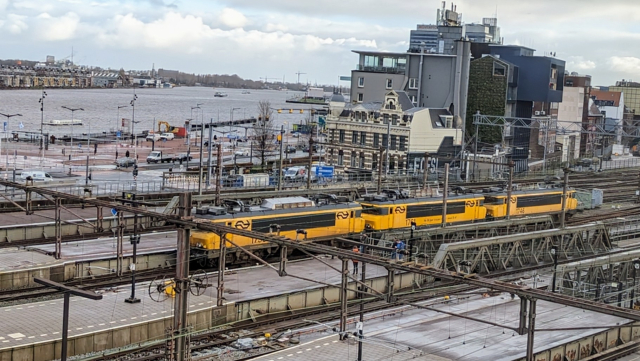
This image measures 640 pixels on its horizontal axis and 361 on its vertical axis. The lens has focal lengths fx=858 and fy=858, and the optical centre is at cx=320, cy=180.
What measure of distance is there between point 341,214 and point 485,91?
33835 mm

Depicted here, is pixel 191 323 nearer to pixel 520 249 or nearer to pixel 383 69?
pixel 520 249

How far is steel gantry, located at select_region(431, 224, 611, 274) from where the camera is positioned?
28.6 m

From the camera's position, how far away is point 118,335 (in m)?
19.2

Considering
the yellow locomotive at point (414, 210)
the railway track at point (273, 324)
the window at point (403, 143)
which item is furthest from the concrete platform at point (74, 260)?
the window at point (403, 143)

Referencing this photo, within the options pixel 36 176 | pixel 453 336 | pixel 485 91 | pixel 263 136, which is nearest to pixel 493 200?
pixel 453 336

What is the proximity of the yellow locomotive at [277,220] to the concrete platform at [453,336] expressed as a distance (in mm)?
6338

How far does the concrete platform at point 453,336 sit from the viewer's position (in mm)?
18000

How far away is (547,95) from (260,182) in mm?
28273

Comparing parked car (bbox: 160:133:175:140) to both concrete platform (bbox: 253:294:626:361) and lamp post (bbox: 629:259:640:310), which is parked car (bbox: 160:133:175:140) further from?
lamp post (bbox: 629:259:640:310)

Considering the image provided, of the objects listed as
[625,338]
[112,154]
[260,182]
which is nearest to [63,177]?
[260,182]

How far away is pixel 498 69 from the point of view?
63.0 m

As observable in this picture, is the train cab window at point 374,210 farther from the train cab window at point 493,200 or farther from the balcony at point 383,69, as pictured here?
the balcony at point 383,69

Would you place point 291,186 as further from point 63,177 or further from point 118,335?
point 118,335

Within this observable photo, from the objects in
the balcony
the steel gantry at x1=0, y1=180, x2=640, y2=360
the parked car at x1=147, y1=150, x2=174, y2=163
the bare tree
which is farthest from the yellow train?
the parked car at x1=147, y1=150, x2=174, y2=163
